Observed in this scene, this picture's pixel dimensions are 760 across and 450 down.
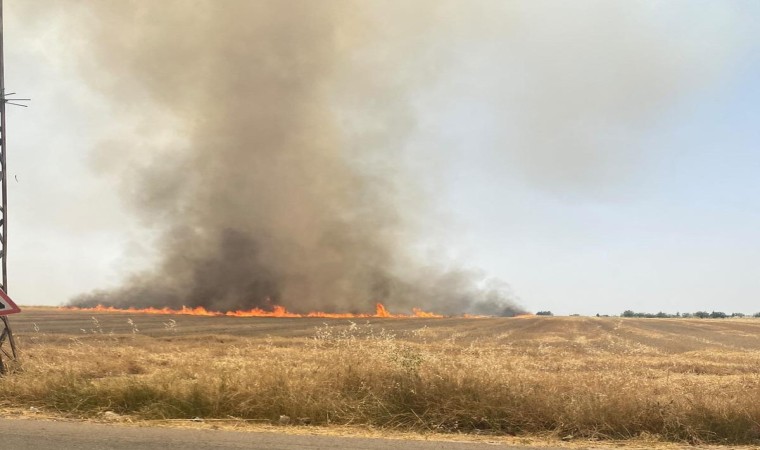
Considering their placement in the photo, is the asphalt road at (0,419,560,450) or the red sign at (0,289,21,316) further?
the red sign at (0,289,21,316)

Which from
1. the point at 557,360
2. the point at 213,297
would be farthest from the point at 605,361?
the point at 213,297

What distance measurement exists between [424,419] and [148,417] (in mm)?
3421

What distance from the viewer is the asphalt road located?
5324 mm

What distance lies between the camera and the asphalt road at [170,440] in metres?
5.32

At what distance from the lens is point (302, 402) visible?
264 inches

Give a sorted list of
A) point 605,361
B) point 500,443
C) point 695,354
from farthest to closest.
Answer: point 695,354 < point 605,361 < point 500,443

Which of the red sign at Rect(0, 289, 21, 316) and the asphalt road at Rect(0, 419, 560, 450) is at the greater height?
the red sign at Rect(0, 289, 21, 316)

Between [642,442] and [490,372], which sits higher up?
[490,372]

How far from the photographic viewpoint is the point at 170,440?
557 centimetres

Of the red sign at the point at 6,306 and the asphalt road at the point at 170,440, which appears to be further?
the red sign at the point at 6,306

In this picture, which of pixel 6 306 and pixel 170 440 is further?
pixel 6 306

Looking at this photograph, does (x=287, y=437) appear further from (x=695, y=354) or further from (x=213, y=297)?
(x=213, y=297)

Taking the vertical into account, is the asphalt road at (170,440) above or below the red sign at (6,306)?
below

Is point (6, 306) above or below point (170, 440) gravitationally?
above
